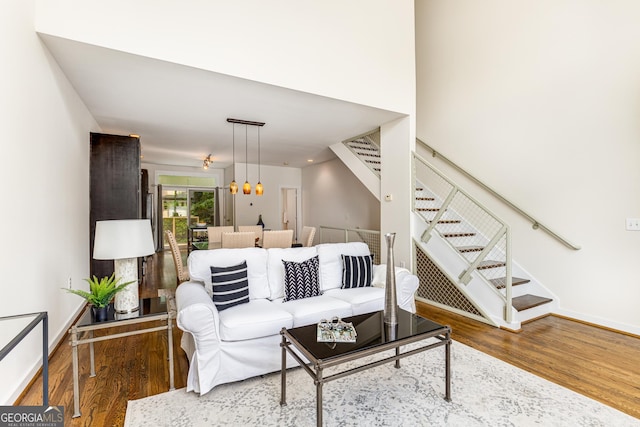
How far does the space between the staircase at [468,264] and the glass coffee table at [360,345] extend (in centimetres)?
179

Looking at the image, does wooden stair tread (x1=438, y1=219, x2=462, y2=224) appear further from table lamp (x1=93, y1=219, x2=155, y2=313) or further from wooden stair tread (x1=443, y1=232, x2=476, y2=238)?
table lamp (x1=93, y1=219, x2=155, y2=313)

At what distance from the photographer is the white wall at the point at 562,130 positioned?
10.9 feet

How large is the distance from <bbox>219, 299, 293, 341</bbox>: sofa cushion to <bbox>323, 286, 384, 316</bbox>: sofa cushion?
2.26ft

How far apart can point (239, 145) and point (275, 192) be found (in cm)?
302

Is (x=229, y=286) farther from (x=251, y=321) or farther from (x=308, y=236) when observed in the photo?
(x=308, y=236)

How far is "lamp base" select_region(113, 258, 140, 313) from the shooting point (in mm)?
2342

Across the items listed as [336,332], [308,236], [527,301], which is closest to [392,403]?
[336,332]

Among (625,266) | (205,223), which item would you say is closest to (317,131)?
(625,266)

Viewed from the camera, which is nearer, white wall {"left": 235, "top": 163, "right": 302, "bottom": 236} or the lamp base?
the lamp base

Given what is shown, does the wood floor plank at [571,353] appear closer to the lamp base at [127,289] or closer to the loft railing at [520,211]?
the loft railing at [520,211]

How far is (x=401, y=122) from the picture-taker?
4.68 m

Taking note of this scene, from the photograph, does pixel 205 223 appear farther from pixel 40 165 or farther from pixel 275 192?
pixel 40 165

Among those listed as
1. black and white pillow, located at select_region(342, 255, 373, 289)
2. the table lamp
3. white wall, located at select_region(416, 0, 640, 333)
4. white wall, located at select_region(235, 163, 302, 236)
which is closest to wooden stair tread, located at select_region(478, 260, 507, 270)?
white wall, located at select_region(416, 0, 640, 333)

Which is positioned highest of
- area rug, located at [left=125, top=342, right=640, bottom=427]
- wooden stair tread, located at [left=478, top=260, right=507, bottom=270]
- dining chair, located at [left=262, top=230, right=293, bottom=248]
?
dining chair, located at [left=262, top=230, right=293, bottom=248]
